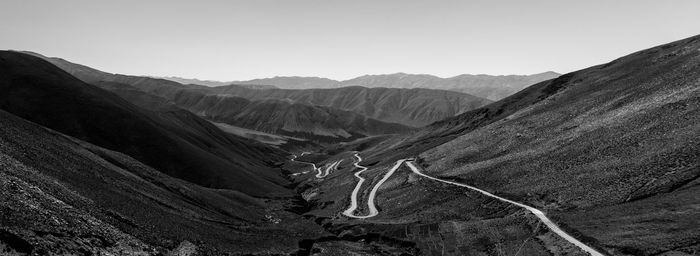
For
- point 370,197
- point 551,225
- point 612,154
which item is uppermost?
point 612,154

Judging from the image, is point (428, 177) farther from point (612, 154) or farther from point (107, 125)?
point (107, 125)

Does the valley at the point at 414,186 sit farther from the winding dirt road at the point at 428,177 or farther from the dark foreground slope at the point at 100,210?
the winding dirt road at the point at 428,177

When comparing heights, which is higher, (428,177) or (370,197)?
(428,177)

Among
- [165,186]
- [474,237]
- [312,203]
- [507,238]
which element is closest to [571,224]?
[507,238]

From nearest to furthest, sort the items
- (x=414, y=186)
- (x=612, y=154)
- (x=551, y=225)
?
(x=551, y=225) < (x=612, y=154) < (x=414, y=186)

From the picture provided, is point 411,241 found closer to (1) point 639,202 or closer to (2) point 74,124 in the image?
(1) point 639,202

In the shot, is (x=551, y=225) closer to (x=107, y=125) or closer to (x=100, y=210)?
(x=100, y=210)

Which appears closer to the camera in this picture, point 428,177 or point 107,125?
point 428,177

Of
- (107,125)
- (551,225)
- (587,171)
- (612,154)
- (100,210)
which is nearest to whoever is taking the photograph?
(100,210)

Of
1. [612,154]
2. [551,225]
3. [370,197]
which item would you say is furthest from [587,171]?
[370,197]
